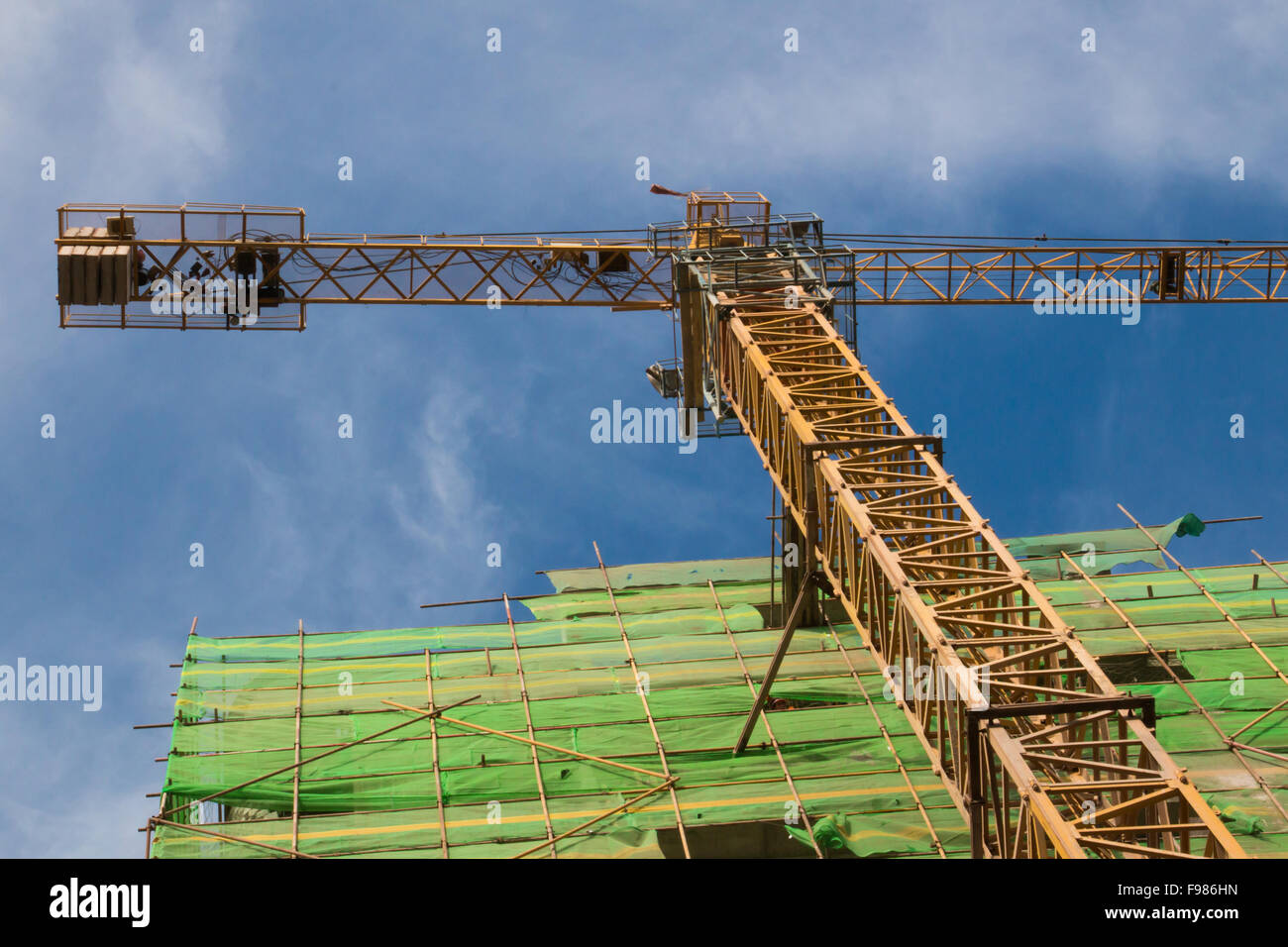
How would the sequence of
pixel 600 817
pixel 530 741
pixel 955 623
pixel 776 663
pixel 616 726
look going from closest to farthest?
pixel 955 623 → pixel 600 817 → pixel 776 663 → pixel 530 741 → pixel 616 726

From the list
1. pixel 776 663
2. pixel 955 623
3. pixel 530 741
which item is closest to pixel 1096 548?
pixel 776 663

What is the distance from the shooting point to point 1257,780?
32.1 metres

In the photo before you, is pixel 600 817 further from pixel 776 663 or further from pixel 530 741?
pixel 776 663

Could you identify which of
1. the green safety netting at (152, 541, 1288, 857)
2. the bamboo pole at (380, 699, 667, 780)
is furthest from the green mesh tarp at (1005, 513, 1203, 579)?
the bamboo pole at (380, 699, 667, 780)

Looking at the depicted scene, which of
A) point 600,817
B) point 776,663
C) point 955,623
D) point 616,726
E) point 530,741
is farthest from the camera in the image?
point 616,726

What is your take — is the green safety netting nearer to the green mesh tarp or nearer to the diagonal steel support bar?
the diagonal steel support bar

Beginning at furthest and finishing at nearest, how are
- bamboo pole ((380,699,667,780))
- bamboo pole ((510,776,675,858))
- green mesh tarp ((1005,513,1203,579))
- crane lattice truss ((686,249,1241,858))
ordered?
1. green mesh tarp ((1005,513,1203,579))
2. bamboo pole ((380,699,667,780))
3. bamboo pole ((510,776,675,858))
4. crane lattice truss ((686,249,1241,858))

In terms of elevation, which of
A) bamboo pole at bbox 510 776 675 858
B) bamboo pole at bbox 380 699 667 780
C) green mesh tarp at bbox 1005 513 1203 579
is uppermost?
green mesh tarp at bbox 1005 513 1203 579

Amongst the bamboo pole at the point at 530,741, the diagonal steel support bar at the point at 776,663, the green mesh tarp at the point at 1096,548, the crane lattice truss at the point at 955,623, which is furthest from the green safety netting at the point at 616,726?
the crane lattice truss at the point at 955,623

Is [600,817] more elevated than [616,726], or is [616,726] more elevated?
[616,726]

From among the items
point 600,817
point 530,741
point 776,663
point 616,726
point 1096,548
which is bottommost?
point 600,817

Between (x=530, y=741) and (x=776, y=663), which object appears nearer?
(x=776, y=663)
